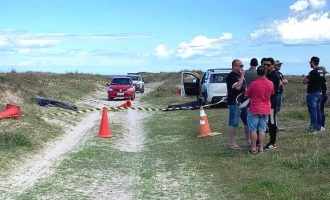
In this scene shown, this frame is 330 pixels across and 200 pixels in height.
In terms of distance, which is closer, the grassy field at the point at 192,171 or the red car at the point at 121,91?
the grassy field at the point at 192,171

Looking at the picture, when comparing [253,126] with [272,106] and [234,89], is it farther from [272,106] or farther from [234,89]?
[234,89]

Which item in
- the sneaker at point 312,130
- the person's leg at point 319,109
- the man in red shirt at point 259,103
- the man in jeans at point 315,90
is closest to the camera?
the man in red shirt at point 259,103

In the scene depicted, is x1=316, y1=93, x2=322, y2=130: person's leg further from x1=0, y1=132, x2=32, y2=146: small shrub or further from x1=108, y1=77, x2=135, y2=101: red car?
x1=108, y1=77, x2=135, y2=101: red car

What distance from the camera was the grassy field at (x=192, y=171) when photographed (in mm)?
7598

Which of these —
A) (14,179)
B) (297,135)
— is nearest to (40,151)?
(14,179)

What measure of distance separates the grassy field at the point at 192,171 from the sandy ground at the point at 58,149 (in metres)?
0.23

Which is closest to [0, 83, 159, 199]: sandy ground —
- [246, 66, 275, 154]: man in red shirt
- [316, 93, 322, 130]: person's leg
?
[246, 66, 275, 154]: man in red shirt

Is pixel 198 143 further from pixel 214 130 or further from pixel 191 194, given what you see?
pixel 191 194

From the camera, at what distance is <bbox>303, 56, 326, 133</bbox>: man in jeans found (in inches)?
497

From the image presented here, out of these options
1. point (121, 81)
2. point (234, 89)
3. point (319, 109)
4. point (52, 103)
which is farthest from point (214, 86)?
point (121, 81)

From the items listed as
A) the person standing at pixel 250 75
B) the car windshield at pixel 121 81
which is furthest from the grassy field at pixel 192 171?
the car windshield at pixel 121 81

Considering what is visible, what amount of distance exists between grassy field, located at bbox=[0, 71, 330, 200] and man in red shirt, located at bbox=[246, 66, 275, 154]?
0.52m

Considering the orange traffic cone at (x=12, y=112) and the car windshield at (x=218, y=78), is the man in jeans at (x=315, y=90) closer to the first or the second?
the orange traffic cone at (x=12, y=112)

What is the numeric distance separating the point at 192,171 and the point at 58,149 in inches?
163
